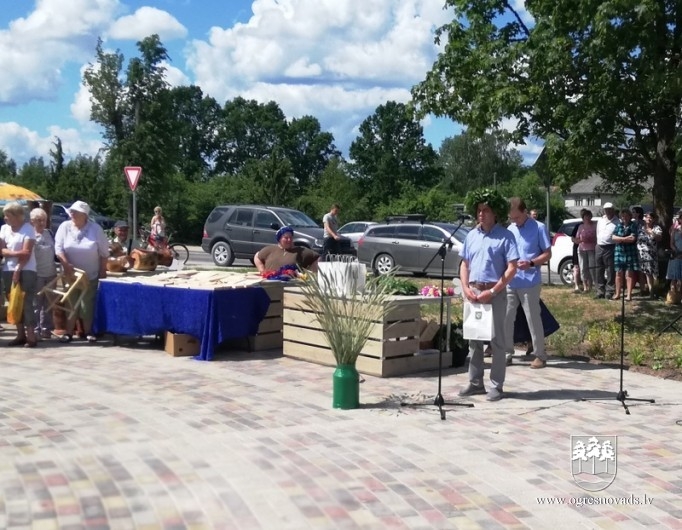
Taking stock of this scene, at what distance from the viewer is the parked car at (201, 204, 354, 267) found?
82.1 ft

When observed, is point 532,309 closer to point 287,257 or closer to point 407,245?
point 287,257

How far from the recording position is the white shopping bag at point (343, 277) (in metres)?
8.21

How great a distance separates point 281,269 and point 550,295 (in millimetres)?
7616

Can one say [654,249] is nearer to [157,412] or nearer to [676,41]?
[676,41]

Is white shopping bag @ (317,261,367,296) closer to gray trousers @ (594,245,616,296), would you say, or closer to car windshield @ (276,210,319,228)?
gray trousers @ (594,245,616,296)

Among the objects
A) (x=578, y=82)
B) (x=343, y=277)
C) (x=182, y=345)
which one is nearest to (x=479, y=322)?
(x=343, y=277)

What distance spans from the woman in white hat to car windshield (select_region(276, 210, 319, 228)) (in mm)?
13816

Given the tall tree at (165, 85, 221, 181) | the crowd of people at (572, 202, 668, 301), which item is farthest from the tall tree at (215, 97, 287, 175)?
the crowd of people at (572, 202, 668, 301)

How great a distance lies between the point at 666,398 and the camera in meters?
8.32

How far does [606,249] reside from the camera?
16.6 m

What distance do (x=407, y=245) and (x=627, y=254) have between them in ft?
26.6

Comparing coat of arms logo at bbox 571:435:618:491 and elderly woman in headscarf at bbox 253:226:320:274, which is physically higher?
elderly woman in headscarf at bbox 253:226:320:274

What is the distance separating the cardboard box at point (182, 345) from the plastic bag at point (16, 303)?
1.94 m

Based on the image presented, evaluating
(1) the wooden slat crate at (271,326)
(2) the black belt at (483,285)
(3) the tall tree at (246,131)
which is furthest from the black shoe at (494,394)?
(3) the tall tree at (246,131)
